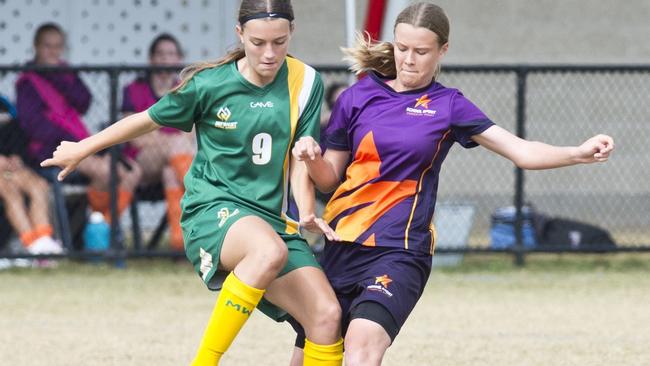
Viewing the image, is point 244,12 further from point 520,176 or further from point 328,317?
point 520,176

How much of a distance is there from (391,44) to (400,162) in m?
0.48

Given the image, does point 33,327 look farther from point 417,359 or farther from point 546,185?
point 546,185

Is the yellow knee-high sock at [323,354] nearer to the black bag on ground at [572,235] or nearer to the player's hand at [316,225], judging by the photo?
the player's hand at [316,225]

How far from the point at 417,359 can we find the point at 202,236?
1.65 metres

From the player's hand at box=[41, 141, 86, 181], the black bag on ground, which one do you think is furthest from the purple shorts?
the black bag on ground

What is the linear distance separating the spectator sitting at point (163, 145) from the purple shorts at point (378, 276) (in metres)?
4.31

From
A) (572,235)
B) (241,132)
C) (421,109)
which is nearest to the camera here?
(421,109)

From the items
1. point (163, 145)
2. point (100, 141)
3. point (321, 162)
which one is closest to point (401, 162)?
point (321, 162)

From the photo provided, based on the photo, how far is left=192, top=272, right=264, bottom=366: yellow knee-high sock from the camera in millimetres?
4098

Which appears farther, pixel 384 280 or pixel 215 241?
pixel 215 241

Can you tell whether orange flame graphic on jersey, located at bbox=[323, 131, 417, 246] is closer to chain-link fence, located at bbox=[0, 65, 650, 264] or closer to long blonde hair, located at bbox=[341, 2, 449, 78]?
long blonde hair, located at bbox=[341, 2, 449, 78]

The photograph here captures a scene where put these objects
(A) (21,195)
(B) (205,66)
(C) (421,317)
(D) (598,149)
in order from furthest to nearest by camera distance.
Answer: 1. (A) (21,195)
2. (C) (421,317)
3. (B) (205,66)
4. (D) (598,149)

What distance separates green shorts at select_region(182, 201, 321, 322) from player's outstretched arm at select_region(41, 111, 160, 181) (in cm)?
36

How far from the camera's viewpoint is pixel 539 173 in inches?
427
